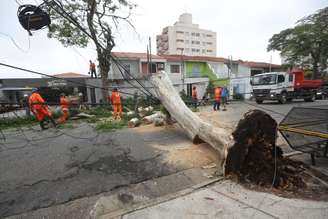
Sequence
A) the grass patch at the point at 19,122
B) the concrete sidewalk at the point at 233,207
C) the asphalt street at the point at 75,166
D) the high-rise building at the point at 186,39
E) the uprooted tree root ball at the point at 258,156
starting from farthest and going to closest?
the high-rise building at the point at 186,39 < the grass patch at the point at 19,122 < the uprooted tree root ball at the point at 258,156 < the asphalt street at the point at 75,166 < the concrete sidewalk at the point at 233,207

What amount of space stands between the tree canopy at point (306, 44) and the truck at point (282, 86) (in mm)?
7611

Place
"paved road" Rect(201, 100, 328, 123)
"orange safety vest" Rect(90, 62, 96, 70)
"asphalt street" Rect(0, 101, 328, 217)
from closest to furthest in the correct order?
1. "asphalt street" Rect(0, 101, 328, 217)
2. "paved road" Rect(201, 100, 328, 123)
3. "orange safety vest" Rect(90, 62, 96, 70)

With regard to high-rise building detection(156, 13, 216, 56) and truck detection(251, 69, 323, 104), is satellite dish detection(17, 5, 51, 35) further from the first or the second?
high-rise building detection(156, 13, 216, 56)

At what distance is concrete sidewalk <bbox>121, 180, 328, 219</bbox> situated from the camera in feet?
7.61

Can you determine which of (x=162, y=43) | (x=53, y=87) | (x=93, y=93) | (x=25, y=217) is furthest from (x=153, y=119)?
(x=162, y=43)

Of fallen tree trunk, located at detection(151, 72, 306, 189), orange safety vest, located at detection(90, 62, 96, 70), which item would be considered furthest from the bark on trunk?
orange safety vest, located at detection(90, 62, 96, 70)

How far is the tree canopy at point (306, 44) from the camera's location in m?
20.1

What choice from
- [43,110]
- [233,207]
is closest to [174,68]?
[43,110]

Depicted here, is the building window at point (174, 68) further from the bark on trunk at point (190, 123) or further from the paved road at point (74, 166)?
the paved road at point (74, 166)

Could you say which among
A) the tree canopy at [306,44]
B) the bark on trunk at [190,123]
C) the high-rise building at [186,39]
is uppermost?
the high-rise building at [186,39]

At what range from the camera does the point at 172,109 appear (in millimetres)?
5891

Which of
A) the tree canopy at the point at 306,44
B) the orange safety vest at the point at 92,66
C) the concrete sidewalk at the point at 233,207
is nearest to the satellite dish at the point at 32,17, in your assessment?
the concrete sidewalk at the point at 233,207

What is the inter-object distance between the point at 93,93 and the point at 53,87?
153 inches

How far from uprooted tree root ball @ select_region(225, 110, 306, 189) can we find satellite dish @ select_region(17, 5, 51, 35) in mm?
3600
